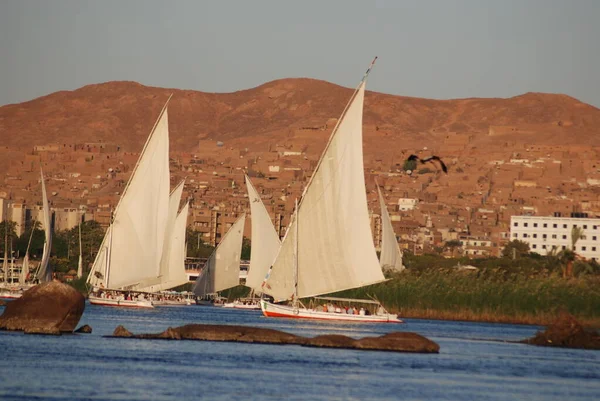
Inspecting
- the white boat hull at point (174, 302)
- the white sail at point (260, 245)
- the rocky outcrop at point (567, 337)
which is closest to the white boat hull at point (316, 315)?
the rocky outcrop at point (567, 337)

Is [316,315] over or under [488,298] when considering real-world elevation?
under

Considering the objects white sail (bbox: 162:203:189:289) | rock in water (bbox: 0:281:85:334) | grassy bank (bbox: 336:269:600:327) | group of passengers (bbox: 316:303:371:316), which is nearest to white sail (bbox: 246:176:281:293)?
white sail (bbox: 162:203:189:289)

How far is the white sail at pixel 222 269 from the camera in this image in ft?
256

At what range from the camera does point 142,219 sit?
58281mm

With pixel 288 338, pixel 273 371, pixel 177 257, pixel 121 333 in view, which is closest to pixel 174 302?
pixel 177 257

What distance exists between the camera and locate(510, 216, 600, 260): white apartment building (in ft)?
440

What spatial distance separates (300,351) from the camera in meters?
37.7

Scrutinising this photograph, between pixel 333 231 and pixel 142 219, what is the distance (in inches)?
425

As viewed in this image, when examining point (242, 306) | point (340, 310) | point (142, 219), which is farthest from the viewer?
point (242, 306)

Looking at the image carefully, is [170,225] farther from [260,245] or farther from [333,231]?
[333,231]

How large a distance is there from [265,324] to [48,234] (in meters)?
26.0

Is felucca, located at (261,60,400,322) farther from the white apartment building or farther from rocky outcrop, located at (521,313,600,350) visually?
the white apartment building

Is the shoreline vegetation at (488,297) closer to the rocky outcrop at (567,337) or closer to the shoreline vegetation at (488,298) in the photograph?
the shoreline vegetation at (488,298)

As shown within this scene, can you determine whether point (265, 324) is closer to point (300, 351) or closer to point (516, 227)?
point (300, 351)
